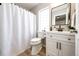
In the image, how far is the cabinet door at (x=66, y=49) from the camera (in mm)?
1318

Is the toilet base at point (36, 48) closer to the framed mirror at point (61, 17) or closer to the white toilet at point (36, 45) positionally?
the white toilet at point (36, 45)

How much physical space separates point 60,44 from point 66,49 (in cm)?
14

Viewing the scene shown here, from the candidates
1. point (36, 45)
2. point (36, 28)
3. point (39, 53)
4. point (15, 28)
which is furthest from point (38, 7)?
point (39, 53)

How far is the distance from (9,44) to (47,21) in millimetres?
908

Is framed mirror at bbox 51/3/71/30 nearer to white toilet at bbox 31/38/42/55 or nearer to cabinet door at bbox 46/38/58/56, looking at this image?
cabinet door at bbox 46/38/58/56

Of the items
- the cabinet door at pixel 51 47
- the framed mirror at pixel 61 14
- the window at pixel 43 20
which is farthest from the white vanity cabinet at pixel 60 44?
the framed mirror at pixel 61 14

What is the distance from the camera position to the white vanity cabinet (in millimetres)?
1326

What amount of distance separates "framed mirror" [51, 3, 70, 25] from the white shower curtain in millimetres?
468

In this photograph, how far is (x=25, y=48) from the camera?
1.64m

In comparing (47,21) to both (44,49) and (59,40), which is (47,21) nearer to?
(59,40)

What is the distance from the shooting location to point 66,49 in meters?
1.38

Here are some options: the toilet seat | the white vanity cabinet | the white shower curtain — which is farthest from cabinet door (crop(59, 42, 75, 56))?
the white shower curtain

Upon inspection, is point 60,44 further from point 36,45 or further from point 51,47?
point 36,45

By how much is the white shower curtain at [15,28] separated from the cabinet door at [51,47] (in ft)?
1.25
